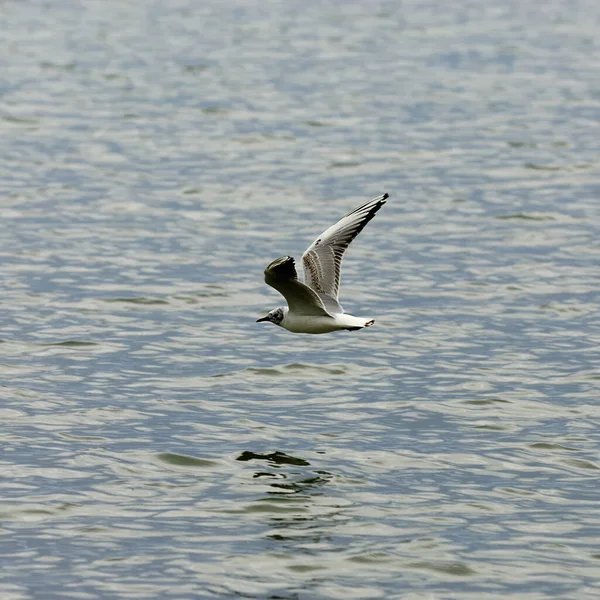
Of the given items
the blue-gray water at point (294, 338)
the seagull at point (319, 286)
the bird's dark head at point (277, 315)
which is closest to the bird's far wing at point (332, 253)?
the seagull at point (319, 286)

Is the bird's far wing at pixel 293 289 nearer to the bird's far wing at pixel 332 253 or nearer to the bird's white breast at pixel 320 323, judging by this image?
the bird's white breast at pixel 320 323

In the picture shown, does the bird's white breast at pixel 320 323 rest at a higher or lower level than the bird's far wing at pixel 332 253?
lower

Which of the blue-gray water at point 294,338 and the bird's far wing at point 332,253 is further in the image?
the bird's far wing at point 332,253

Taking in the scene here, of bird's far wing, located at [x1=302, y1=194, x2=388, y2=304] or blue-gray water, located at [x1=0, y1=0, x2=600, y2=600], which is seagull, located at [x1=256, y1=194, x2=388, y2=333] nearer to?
bird's far wing, located at [x1=302, y1=194, x2=388, y2=304]

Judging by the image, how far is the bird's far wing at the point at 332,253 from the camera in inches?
639

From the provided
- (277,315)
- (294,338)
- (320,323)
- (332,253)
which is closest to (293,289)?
(320,323)

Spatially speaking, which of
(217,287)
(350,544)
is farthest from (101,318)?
(350,544)

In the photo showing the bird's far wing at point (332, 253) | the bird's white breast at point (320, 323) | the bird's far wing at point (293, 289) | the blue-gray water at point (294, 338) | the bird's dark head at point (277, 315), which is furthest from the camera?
the bird's far wing at point (332, 253)

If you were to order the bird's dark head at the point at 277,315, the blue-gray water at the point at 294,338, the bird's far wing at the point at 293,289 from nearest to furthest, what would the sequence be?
1. the blue-gray water at the point at 294,338
2. the bird's far wing at the point at 293,289
3. the bird's dark head at the point at 277,315

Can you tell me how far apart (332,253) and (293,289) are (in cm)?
155

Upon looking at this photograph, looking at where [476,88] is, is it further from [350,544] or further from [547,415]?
[350,544]

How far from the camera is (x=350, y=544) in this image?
40.6 ft

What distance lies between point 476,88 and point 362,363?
2059 cm

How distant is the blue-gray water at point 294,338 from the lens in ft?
40.4
